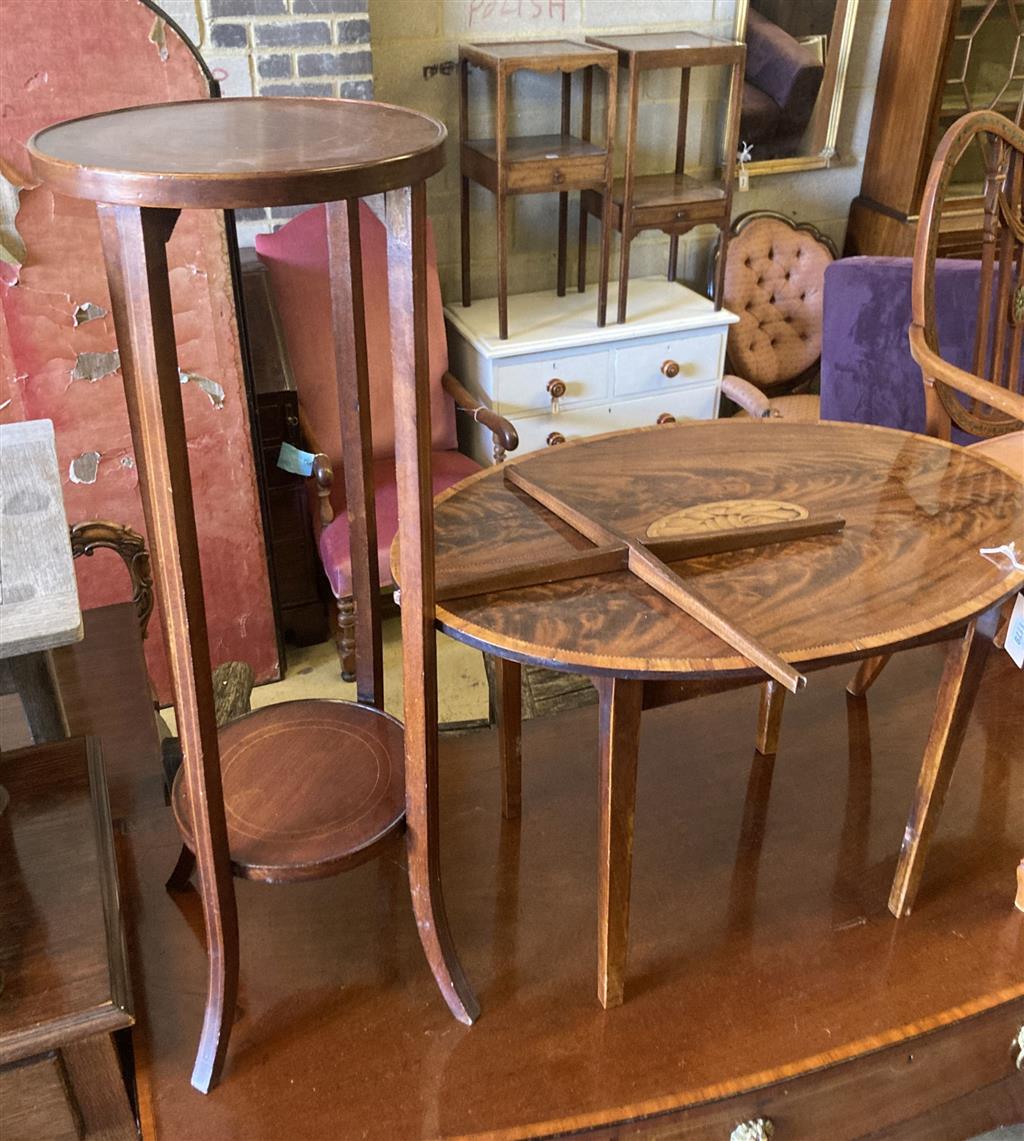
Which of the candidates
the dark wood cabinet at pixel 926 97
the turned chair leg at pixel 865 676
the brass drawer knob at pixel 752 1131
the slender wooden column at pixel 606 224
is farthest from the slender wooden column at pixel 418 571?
the dark wood cabinet at pixel 926 97

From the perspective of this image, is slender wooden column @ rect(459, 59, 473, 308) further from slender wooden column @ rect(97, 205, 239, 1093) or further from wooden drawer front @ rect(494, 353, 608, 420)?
slender wooden column @ rect(97, 205, 239, 1093)

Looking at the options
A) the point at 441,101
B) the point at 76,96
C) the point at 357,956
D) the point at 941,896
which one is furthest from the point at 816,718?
the point at 441,101

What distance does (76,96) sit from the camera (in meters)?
2.04

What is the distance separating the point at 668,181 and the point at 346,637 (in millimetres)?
1600

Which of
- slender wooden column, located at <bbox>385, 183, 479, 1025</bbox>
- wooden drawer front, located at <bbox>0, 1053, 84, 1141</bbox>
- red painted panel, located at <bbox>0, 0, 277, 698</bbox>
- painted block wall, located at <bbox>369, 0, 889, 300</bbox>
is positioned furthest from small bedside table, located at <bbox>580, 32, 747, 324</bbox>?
wooden drawer front, located at <bbox>0, 1053, 84, 1141</bbox>

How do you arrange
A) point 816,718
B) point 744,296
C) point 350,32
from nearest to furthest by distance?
point 816,718
point 350,32
point 744,296

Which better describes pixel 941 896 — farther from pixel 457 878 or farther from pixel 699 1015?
pixel 457 878

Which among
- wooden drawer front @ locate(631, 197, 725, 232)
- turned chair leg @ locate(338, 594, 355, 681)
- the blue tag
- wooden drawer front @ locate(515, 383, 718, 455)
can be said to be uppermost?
wooden drawer front @ locate(631, 197, 725, 232)

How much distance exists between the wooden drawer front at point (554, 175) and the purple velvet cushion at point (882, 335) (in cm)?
65

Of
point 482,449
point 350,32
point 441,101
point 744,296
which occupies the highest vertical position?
point 350,32

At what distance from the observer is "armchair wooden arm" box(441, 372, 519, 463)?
2.46 meters

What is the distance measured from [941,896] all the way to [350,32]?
83.4 inches

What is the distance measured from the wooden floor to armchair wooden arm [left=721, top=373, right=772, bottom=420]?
1061mm

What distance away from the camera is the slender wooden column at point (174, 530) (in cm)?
89
